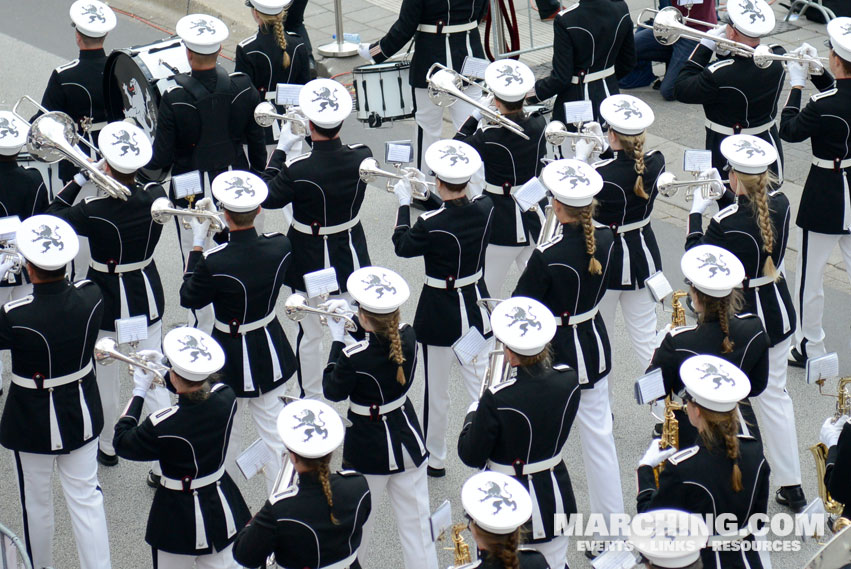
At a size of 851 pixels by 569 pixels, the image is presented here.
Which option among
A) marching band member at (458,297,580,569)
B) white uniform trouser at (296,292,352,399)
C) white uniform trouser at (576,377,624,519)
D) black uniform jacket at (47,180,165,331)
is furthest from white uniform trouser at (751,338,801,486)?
black uniform jacket at (47,180,165,331)

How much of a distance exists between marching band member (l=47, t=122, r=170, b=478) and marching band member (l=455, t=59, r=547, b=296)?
1833 millimetres

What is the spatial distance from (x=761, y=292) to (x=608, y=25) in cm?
256

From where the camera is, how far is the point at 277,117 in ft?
22.7

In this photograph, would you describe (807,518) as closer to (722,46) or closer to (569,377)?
(569,377)

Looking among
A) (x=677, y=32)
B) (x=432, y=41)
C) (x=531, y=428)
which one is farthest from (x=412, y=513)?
(x=432, y=41)

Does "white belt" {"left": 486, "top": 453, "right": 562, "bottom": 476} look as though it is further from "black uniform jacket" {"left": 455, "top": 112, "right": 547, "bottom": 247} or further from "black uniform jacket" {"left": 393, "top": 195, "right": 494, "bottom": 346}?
"black uniform jacket" {"left": 455, "top": 112, "right": 547, "bottom": 247}

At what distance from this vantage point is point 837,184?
694 cm

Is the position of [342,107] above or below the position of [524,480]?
above

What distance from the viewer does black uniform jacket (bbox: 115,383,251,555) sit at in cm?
490

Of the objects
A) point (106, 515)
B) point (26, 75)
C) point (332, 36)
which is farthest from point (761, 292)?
point (26, 75)

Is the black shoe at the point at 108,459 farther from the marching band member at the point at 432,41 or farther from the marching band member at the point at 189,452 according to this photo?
the marching band member at the point at 432,41

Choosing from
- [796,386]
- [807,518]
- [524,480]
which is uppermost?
[524,480]

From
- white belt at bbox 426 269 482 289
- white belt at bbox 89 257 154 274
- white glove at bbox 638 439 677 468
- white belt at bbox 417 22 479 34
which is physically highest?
white belt at bbox 417 22 479 34

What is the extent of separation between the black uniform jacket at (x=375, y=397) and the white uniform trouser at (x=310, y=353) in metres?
1.26
